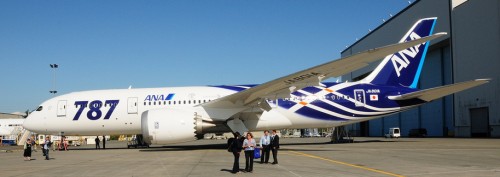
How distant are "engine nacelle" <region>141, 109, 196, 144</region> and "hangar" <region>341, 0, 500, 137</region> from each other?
3184 centimetres

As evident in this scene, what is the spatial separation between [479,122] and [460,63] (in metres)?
6.31

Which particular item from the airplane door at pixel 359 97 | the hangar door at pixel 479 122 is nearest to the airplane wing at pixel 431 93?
the airplane door at pixel 359 97

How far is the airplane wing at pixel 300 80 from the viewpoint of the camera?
16.1 meters

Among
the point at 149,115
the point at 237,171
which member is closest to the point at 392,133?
the point at 149,115

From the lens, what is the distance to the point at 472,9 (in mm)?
44188

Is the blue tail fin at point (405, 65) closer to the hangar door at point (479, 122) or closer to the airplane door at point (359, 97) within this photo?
the airplane door at point (359, 97)

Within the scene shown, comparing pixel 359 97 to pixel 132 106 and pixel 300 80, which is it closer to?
pixel 300 80

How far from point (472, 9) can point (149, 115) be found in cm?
3572

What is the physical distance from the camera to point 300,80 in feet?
64.7

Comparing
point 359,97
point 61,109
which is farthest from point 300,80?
point 61,109

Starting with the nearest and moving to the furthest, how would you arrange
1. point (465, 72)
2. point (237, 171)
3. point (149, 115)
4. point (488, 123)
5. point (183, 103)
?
point (237, 171)
point (149, 115)
point (183, 103)
point (488, 123)
point (465, 72)

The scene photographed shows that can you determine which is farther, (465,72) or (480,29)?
(465,72)

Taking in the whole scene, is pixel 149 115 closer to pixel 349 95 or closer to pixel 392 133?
pixel 349 95

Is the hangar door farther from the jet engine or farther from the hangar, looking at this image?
the jet engine
